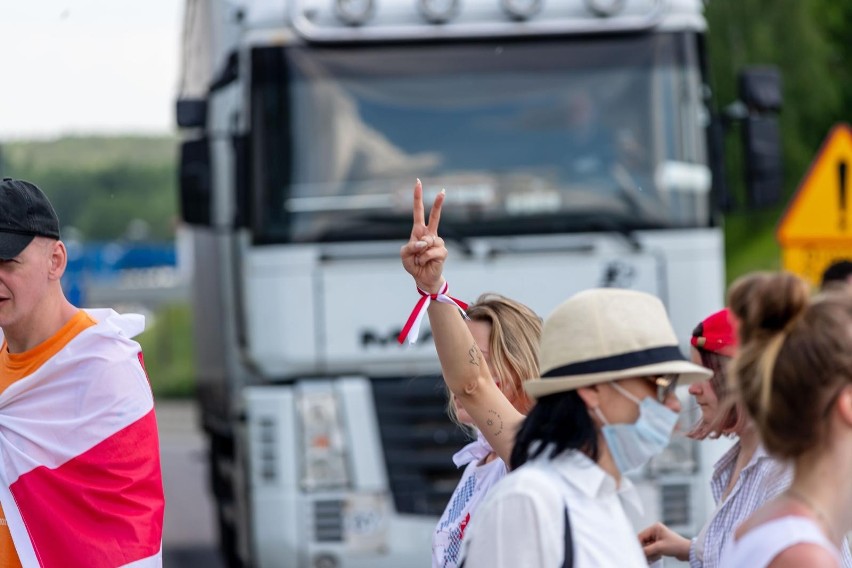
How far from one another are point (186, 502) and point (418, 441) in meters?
12.1

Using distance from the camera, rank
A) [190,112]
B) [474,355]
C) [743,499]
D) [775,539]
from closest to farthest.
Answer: [775,539], [743,499], [474,355], [190,112]

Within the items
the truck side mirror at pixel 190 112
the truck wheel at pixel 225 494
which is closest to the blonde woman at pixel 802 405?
the truck side mirror at pixel 190 112

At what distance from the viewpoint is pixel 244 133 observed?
8.40 metres

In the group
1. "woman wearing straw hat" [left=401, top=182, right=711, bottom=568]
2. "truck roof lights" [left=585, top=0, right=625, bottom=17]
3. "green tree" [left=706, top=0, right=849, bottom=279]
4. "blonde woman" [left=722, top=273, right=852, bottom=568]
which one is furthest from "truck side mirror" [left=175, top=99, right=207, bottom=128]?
"green tree" [left=706, top=0, right=849, bottom=279]

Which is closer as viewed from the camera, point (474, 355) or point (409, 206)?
point (474, 355)

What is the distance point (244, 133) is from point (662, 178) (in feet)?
7.27

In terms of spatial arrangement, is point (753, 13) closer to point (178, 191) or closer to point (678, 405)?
point (178, 191)

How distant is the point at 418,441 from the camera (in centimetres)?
830

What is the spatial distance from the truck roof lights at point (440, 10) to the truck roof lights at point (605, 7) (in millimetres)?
705

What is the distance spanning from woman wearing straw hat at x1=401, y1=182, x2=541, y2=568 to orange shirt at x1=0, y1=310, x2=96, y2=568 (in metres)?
0.80

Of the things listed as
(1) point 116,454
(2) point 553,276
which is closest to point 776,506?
(1) point 116,454

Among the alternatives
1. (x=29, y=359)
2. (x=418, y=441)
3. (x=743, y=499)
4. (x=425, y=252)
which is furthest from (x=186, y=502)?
(x=743, y=499)

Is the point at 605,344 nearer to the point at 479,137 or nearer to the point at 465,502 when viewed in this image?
the point at 465,502

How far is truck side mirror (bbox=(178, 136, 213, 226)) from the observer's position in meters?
8.90
